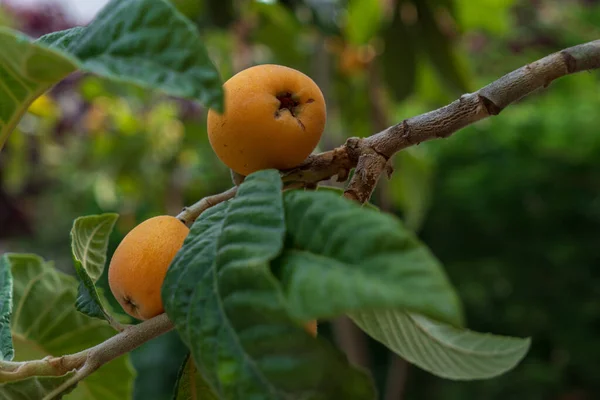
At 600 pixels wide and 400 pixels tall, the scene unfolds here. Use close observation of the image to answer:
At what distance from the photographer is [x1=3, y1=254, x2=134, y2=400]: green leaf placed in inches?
25.7

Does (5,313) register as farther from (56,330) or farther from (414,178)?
(414,178)

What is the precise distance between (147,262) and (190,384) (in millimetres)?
108

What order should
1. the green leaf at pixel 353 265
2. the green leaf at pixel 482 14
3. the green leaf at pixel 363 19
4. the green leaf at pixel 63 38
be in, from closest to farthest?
1. the green leaf at pixel 353 265
2. the green leaf at pixel 63 38
3. the green leaf at pixel 363 19
4. the green leaf at pixel 482 14

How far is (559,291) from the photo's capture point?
204 cm

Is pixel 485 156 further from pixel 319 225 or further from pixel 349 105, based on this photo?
pixel 319 225

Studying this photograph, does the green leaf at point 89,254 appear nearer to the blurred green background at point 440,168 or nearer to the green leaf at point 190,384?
the green leaf at point 190,384

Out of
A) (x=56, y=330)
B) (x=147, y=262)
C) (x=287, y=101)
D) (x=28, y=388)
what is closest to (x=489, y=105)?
(x=287, y=101)

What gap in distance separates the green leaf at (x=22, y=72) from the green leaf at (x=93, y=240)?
0.32 feet

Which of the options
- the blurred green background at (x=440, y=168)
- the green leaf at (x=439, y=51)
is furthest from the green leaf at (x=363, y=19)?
the green leaf at (x=439, y=51)

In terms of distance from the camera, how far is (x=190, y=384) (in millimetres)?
477

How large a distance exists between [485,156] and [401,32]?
741 millimetres

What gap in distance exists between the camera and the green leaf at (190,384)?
0.47 meters

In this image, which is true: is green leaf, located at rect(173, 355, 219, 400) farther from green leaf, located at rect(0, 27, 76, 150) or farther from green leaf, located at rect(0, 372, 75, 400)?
green leaf, located at rect(0, 27, 76, 150)

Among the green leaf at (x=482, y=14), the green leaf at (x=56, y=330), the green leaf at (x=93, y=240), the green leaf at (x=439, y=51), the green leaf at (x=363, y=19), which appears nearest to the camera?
the green leaf at (x=93, y=240)
